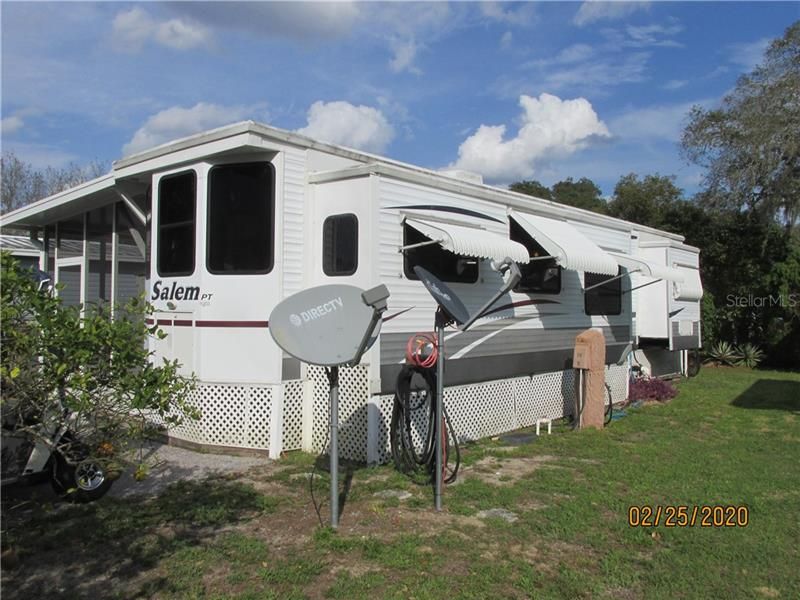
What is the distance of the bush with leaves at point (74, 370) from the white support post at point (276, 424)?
2.56 metres

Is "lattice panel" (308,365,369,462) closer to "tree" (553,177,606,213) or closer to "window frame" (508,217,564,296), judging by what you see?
"window frame" (508,217,564,296)

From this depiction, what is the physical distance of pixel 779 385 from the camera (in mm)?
12898

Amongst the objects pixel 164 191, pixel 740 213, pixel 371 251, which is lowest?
pixel 371 251

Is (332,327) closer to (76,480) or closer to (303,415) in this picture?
(76,480)

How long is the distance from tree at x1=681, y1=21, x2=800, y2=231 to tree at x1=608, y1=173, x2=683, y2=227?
31.2ft

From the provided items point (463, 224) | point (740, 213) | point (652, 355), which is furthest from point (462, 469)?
point (740, 213)

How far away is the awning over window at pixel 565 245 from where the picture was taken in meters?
7.70

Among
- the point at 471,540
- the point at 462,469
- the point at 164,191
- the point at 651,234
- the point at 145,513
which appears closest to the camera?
the point at 471,540

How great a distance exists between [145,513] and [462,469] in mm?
2828

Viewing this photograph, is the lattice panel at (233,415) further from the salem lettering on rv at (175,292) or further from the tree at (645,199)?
the tree at (645,199)

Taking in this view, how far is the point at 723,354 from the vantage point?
16.7 metres

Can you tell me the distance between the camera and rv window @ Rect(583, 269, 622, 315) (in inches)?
383

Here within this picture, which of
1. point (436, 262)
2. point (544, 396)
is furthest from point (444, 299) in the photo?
point (544, 396)

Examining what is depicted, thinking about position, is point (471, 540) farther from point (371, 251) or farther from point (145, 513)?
point (371, 251)
